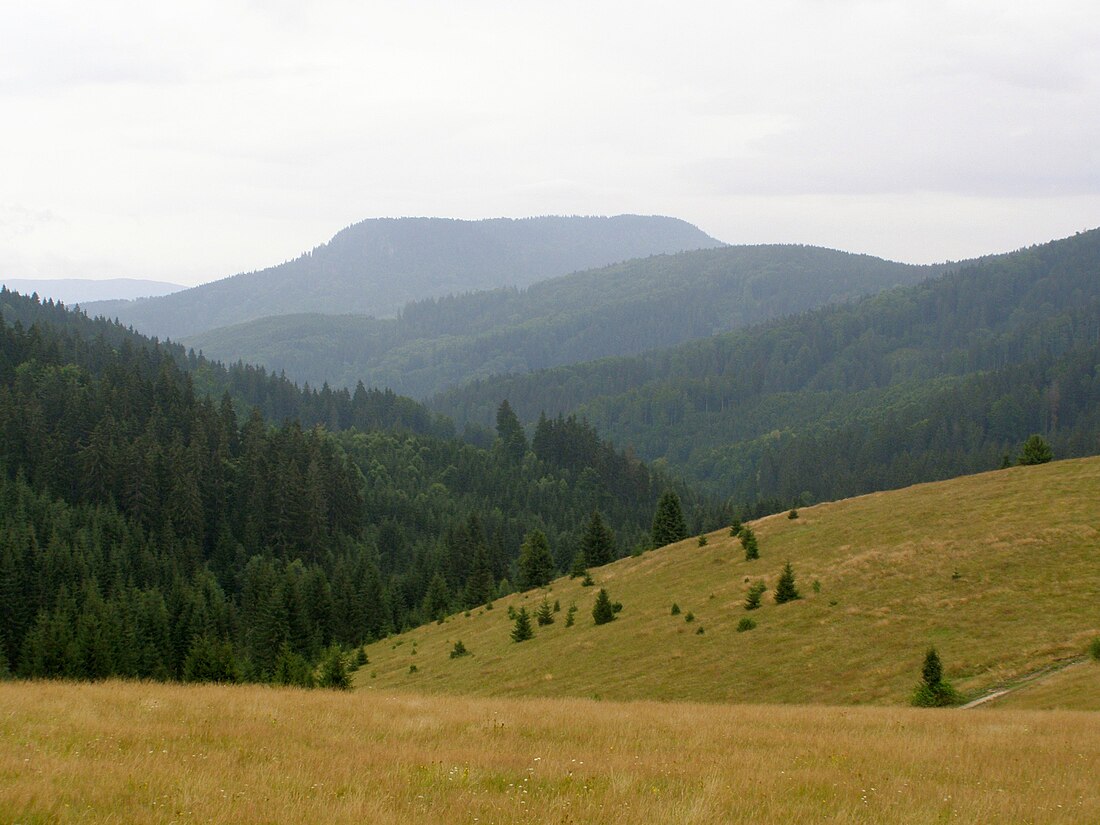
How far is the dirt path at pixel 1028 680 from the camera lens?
25.1 metres

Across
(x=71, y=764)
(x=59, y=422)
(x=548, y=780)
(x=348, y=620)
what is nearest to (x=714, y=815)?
(x=548, y=780)

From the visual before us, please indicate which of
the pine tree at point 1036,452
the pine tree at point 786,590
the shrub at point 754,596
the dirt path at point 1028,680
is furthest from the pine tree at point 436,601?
the dirt path at point 1028,680

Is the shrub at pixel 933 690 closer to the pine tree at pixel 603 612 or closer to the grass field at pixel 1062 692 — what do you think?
the grass field at pixel 1062 692

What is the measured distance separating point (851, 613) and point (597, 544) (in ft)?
124

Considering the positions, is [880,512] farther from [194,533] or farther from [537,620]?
[194,533]

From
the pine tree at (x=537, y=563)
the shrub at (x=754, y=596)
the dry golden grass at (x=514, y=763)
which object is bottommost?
the pine tree at (x=537, y=563)

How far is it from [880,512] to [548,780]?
131ft

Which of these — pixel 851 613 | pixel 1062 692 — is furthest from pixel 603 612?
pixel 1062 692

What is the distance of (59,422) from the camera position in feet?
414

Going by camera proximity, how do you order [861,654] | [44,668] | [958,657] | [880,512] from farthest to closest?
[44,668] < [880,512] < [861,654] < [958,657]

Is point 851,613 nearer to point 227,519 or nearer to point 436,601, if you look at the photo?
point 436,601

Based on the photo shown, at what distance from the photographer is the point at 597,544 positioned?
71688mm

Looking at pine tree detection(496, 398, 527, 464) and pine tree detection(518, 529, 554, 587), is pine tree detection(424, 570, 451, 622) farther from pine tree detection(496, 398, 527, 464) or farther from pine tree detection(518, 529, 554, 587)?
pine tree detection(496, 398, 527, 464)

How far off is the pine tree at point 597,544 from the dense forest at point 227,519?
16787 millimetres
